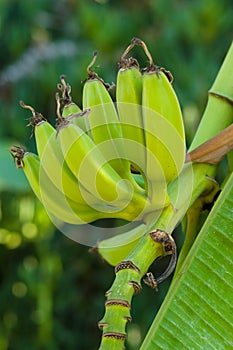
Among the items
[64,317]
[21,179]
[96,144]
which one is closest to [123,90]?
[96,144]

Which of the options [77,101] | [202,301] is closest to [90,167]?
[202,301]

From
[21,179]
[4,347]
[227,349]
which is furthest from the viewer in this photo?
[4,347]

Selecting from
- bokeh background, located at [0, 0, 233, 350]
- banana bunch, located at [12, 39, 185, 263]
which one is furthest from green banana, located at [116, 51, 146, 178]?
bokeh background, located at [0, 0, 233, 350]

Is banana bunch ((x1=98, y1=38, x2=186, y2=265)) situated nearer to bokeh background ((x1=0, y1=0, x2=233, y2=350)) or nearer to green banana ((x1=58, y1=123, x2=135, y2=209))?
green banana ((x1=58, y1=123, x2=135, y2=209))

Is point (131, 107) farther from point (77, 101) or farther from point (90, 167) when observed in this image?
point (77, 101)

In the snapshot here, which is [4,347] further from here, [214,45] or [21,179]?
[214,45]

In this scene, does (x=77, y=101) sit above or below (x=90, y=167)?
below
